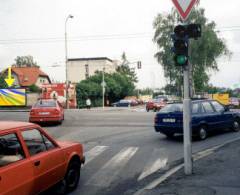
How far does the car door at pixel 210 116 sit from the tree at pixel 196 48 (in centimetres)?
3375

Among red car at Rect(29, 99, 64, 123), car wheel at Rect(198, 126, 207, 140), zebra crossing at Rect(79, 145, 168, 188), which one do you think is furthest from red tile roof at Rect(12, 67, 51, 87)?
zebra crossing at Rect(79, 145, 168, 188)

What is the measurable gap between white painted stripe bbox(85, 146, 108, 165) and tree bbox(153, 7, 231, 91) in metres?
37.1

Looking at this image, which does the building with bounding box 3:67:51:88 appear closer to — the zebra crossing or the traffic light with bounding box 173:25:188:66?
the zebra crossing

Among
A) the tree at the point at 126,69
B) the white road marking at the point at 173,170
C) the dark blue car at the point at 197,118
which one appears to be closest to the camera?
the white road marking at the point at 173,170

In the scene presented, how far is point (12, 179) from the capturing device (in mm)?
4855

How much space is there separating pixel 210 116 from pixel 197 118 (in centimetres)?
92

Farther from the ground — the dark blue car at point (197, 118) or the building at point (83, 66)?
the building at point (83, 66)

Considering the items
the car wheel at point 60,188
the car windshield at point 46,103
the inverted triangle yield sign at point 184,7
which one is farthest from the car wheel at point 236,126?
the car wheel at point 60,188

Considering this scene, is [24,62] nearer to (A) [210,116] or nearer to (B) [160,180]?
(A) [210,116]

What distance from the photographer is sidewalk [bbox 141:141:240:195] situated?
652cm

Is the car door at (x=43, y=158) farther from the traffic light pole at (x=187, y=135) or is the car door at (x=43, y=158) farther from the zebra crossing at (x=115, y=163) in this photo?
the traffic light pole at (x=187, y=135)

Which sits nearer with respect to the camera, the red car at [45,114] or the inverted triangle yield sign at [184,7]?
the inverted triangle yield sign at [184,7]

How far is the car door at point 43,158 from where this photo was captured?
5.54 m

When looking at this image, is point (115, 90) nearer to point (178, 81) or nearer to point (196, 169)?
point (178, 81)
